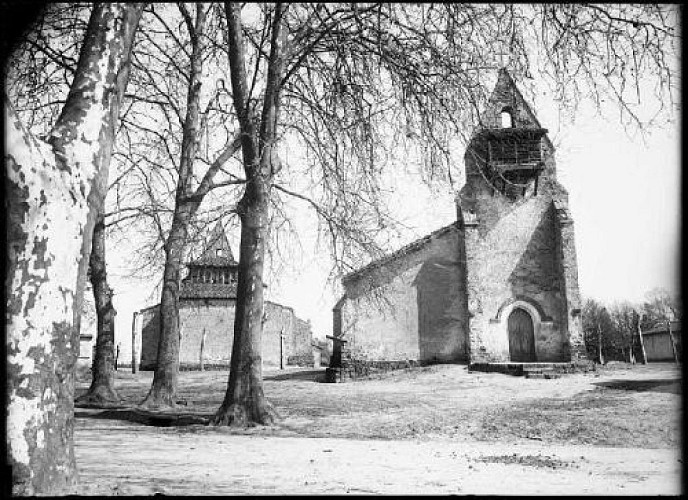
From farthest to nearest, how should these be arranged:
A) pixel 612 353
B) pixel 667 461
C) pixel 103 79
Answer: pixel 612 353 → pixel 667 461 → pixel 103 79

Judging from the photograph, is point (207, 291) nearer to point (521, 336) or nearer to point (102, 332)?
point (521, 336)

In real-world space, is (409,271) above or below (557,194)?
below

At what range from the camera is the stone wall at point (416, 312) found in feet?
90.5

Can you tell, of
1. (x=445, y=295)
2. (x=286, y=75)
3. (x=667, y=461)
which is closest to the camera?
(x=667, y=461)

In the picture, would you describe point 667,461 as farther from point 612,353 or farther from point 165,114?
point 612,353

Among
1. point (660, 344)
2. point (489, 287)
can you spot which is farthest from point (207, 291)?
point (660, 344)

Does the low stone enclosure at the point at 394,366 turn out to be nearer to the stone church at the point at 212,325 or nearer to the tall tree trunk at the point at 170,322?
the tall tree trunk at the point at 170,322

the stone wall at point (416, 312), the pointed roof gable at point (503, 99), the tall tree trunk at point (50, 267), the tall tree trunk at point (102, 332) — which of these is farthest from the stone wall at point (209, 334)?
the tall tree trunk at point (50, 267)

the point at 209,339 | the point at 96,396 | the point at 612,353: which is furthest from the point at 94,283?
the point at 612,353

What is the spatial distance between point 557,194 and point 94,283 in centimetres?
2268

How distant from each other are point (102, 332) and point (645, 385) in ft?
56.2

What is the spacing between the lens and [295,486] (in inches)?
205

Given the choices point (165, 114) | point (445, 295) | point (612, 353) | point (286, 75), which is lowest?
point (612, 353)

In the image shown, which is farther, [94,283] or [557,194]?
[557,194]
